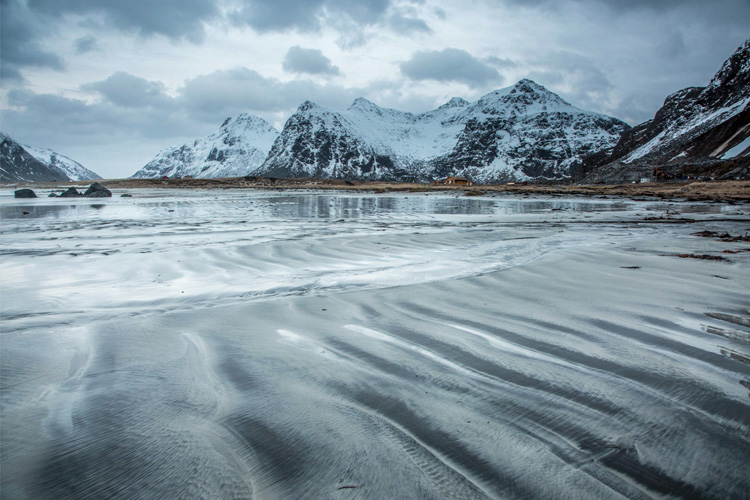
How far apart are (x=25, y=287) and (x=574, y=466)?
727 cm

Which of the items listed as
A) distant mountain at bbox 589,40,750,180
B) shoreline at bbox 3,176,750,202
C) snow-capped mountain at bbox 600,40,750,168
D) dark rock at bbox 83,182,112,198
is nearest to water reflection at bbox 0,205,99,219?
dark rock at bbox 83,182,112,198

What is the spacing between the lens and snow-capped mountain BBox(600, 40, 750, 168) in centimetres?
11362

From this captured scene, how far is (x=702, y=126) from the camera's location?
138 metres

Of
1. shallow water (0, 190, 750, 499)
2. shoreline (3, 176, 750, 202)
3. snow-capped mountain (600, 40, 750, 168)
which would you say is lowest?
shallow water (0, 190, 750, 499)

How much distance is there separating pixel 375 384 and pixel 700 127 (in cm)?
18235

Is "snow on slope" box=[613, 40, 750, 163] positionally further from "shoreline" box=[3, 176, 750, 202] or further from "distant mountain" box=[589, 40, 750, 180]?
"shoreline" box=[3, 176, 750, 202]

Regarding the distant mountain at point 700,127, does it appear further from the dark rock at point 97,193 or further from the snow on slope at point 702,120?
the dark rock at point 97,193

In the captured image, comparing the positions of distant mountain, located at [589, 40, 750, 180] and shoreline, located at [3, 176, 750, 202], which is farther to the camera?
distant mountain, located at [589, 40, 750, 180]

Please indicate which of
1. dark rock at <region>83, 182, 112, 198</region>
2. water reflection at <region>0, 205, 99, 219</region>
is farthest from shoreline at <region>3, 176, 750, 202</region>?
water reflection at <region>0, 205, 99, 219</region>

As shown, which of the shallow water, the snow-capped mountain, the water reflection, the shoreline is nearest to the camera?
the shallow water

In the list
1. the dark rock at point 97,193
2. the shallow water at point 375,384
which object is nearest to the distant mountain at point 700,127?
the shallow water at point 375,384

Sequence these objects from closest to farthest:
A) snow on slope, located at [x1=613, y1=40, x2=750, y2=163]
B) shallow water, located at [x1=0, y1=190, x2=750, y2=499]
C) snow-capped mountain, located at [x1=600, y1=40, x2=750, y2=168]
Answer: shallow water, located at [x1=0, y1=190, x2=750, y2=499]
snow-capped mountain, located at [x1=600, y1=40, x2=750, y2=168]
snow on slope, located at [x1=613, y1=40, x2=750, y2=163]

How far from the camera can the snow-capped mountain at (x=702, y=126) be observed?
11362 cm

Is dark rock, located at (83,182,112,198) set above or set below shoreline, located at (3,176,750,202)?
below
